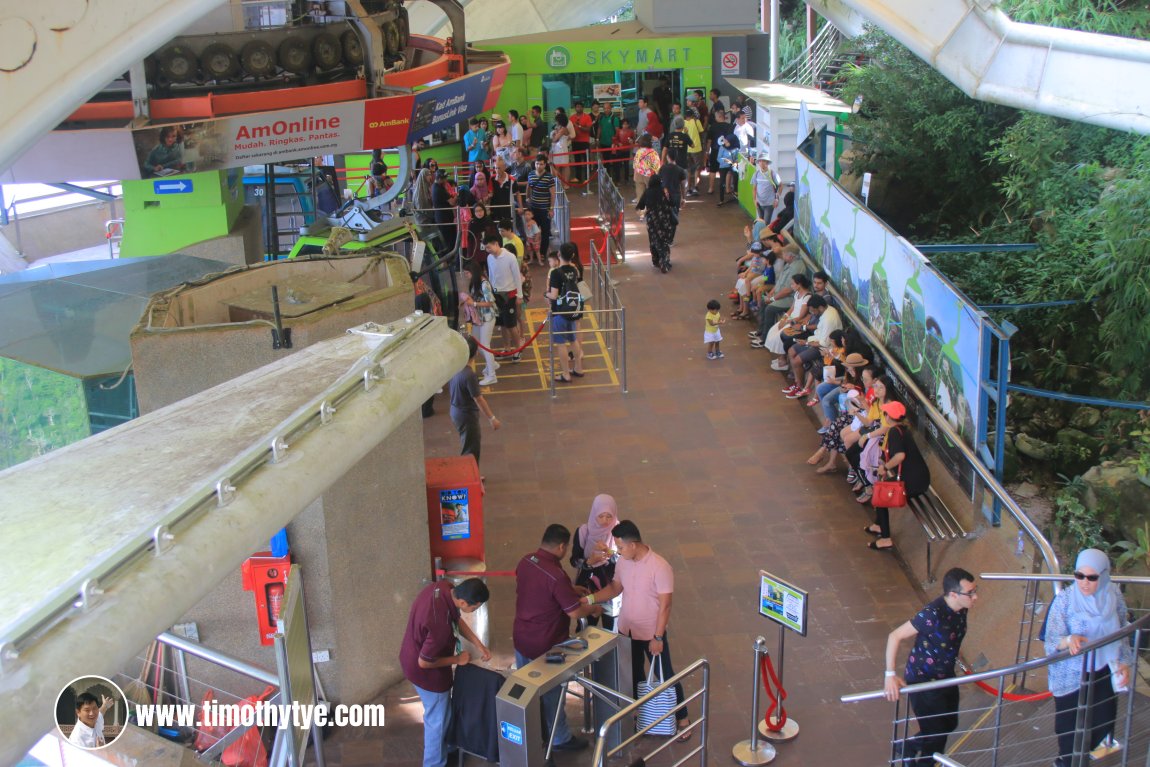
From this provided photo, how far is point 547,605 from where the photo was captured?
7520 millimetres

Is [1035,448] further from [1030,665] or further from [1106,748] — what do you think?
[1030,665]

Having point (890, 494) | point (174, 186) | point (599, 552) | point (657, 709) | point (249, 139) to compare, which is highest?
point (249, 139)

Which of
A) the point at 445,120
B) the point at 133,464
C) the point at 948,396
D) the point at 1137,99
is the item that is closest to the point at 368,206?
the point at 445,120

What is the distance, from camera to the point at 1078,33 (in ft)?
31.3

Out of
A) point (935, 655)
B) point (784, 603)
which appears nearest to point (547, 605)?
point (784, 603)

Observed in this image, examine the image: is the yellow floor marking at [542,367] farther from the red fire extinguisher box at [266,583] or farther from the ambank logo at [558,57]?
the ambank logo at [558,57]

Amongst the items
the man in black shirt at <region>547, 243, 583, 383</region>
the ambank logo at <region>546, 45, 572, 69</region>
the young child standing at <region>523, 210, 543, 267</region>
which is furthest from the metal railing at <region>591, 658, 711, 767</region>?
the ambank logo at <region>546, 45, 572, 69</region>

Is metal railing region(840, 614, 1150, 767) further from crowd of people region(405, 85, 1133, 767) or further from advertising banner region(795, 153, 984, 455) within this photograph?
advertising banner region(795, 153, 984, 455)

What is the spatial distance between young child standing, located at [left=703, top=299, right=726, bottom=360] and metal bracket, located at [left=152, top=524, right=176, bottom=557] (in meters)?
10.8

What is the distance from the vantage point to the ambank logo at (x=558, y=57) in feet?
86.4

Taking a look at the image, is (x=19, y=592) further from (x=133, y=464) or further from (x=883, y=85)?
(x=883, y=85)

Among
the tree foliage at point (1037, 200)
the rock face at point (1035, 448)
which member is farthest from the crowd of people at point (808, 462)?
the tree foliage at point (1037, 200)

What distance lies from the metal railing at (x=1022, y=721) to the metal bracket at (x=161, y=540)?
4.20m

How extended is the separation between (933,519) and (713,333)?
504cm
